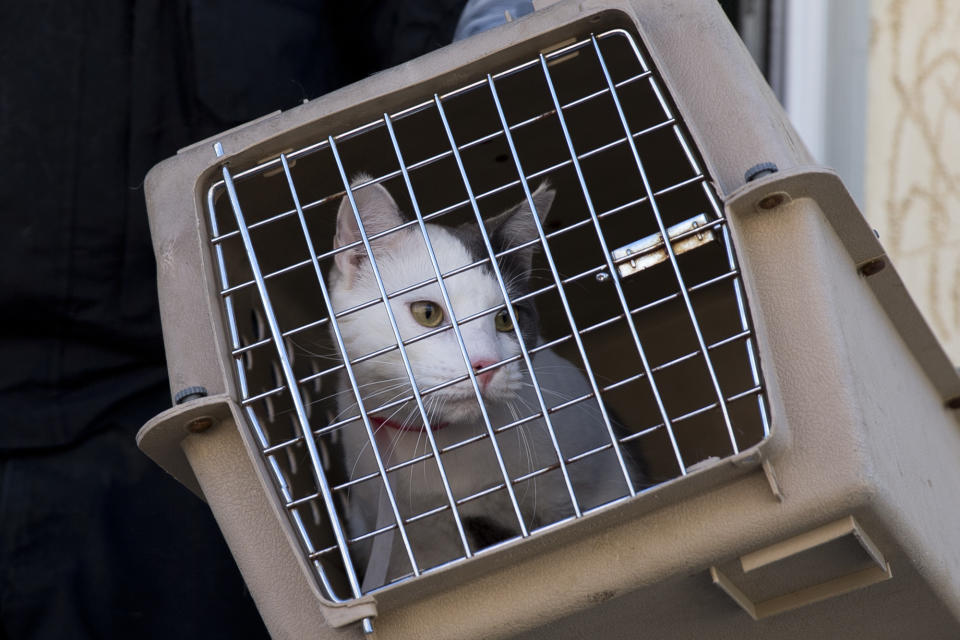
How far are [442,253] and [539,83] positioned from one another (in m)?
0.29

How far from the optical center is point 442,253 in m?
1.27

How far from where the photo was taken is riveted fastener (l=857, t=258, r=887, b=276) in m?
0.98

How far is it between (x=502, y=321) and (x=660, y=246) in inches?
16.3

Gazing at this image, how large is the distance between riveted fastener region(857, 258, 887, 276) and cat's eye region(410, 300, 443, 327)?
512 millimetres

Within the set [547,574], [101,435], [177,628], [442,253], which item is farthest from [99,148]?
[547,574]

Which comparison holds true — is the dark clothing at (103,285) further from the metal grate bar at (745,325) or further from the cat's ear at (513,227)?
the metal grate bar at (745,325)

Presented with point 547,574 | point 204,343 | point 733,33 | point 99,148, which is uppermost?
point 99,148

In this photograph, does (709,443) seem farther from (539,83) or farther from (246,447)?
(246,447)

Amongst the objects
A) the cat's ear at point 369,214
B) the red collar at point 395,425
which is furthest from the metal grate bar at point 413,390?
the red collar at point 395,425

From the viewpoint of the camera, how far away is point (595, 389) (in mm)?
846

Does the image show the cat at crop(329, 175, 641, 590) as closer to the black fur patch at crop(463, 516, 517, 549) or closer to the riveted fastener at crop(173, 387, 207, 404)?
the black fur patch at crop(463, 516, 517, 549)

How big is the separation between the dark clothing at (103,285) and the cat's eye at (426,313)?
A: 1.55 feet

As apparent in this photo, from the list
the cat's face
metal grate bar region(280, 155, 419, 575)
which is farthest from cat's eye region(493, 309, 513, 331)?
metal grate bar region(280, 155, 419, 575)

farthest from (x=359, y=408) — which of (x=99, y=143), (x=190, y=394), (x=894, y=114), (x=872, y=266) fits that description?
(x=894, y=114)
